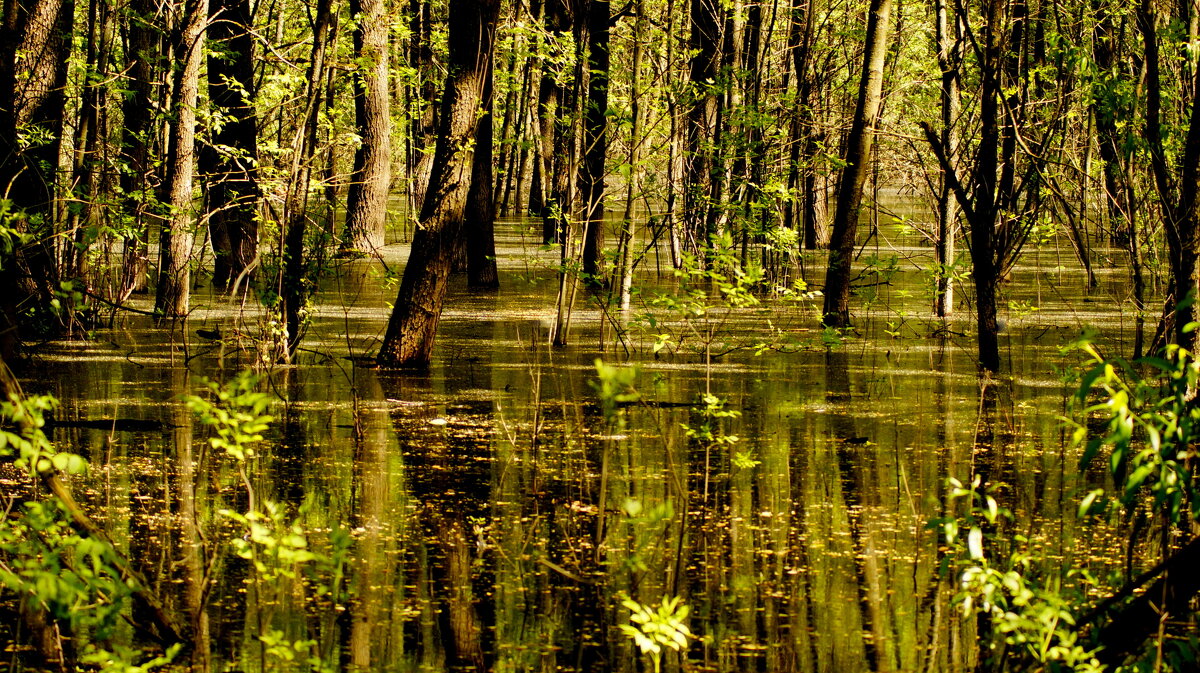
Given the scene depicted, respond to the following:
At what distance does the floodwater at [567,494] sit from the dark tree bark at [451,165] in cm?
79

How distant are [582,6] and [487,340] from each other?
3.85 m

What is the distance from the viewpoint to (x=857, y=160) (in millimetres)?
12625

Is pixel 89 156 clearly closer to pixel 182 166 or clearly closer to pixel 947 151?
pixel 182 166

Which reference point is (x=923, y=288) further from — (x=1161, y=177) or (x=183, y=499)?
(x=183, y=499)

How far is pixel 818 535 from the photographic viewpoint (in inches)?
247

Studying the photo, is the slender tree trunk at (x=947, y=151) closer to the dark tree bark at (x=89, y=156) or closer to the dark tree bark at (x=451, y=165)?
the dark tree bark at (x=451, y=165)

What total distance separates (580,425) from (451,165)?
121 inches

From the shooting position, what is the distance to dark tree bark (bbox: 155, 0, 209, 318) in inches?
467

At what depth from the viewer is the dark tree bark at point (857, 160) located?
12.5 meters

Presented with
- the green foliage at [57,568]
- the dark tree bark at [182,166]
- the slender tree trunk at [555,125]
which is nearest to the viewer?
the green foliage at [57,568]

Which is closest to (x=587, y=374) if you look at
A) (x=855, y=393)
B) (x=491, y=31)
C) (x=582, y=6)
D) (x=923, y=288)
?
(x=855, y=393)

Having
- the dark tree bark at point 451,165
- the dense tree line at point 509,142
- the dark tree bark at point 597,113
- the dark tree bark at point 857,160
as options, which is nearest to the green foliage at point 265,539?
the dense tree line at point 509,142

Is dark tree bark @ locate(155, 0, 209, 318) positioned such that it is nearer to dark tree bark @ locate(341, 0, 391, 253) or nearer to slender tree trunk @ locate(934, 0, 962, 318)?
dark tree bark @ locate(341, 0, 391, 253)

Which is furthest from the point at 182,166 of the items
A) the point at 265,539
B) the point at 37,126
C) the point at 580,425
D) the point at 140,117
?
the point at 265,539
